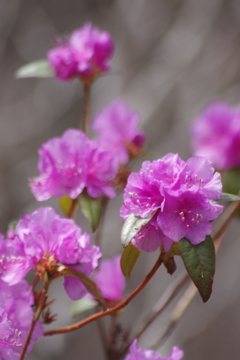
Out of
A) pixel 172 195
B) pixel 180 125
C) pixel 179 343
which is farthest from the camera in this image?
pixel 180 125

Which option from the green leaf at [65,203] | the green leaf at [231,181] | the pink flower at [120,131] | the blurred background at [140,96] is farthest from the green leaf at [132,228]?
the blurred background at [140,96]

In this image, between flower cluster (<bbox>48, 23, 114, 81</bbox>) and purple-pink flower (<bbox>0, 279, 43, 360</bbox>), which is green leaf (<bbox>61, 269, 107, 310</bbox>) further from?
flower cluster (<bbox>48, 23, 114, 81</bbox>)

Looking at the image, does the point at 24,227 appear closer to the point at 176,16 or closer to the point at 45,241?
the point at 45,241

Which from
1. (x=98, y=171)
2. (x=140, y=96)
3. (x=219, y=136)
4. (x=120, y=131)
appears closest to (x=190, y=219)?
(x=98, y=171)

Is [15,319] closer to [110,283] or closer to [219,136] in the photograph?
Result: [110,283]

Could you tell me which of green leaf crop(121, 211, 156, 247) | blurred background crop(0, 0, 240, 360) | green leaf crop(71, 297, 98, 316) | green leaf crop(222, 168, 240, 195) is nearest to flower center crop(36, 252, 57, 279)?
green leaf crop(121, 211, 156, 247)

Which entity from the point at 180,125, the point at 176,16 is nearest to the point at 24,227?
the point at 180,125
